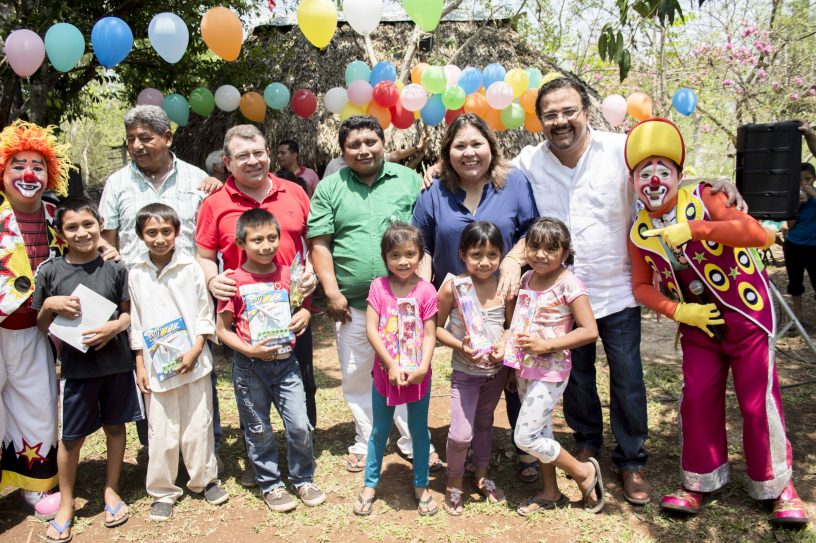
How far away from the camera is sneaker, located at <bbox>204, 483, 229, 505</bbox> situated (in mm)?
3268

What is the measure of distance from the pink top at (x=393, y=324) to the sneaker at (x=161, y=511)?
129 cm

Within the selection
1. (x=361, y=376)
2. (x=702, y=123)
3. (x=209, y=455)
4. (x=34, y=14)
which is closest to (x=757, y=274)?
(x=361, y=376)

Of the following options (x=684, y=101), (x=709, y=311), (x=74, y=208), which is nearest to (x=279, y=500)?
(x=74, y=208)

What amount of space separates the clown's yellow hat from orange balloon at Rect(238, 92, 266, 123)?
5.33 metres

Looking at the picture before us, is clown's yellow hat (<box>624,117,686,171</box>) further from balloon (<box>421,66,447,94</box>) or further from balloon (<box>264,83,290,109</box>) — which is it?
balloon (<box>264,83,290,109</box>)

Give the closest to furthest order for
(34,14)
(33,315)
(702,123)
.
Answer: (33,315), (34,14), (702,123)

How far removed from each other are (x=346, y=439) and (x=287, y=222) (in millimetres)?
1609

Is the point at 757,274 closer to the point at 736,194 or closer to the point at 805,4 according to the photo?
the point at 736,194

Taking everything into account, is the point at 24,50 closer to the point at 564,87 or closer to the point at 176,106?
the point at 176,106

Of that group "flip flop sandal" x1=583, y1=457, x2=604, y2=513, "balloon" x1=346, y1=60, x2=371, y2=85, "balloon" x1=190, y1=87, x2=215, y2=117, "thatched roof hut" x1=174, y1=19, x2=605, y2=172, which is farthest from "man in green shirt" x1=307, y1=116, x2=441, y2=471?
"thatched roof hut" x1=174, y1=19, x2=605, y2=172

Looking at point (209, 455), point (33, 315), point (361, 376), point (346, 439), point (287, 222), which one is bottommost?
point (346, 439)

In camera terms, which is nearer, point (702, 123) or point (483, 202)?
point (483, 202)

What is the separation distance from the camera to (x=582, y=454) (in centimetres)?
345

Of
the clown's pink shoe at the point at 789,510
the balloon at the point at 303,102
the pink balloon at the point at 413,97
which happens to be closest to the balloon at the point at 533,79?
the pink balloon at the point at 413,97
